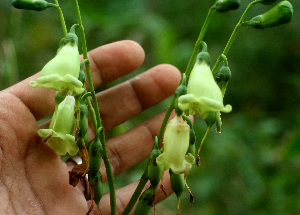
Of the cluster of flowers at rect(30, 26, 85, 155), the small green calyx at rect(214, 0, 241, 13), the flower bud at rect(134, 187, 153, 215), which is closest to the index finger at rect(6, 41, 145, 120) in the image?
the cluster of flowers at rect(30, 26, 85, 155)

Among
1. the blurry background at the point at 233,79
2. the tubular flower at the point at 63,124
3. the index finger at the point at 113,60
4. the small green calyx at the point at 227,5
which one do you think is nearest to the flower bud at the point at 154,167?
the tubular flower at the point at 63,124

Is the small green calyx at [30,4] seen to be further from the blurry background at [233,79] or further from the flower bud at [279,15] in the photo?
the blurry background at [233,79]

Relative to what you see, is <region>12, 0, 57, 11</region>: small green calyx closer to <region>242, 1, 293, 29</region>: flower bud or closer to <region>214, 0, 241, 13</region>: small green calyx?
<region>214, 0, 241, 13</region>: small green calyx

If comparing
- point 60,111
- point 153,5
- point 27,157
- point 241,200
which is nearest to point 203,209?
point 241,200

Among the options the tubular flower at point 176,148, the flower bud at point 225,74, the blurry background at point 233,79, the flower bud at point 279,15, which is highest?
the flower bud at point 279,15

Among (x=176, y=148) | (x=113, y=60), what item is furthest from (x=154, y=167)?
(x=113, y=60)

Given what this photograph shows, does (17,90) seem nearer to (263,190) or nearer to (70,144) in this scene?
(70,144)
